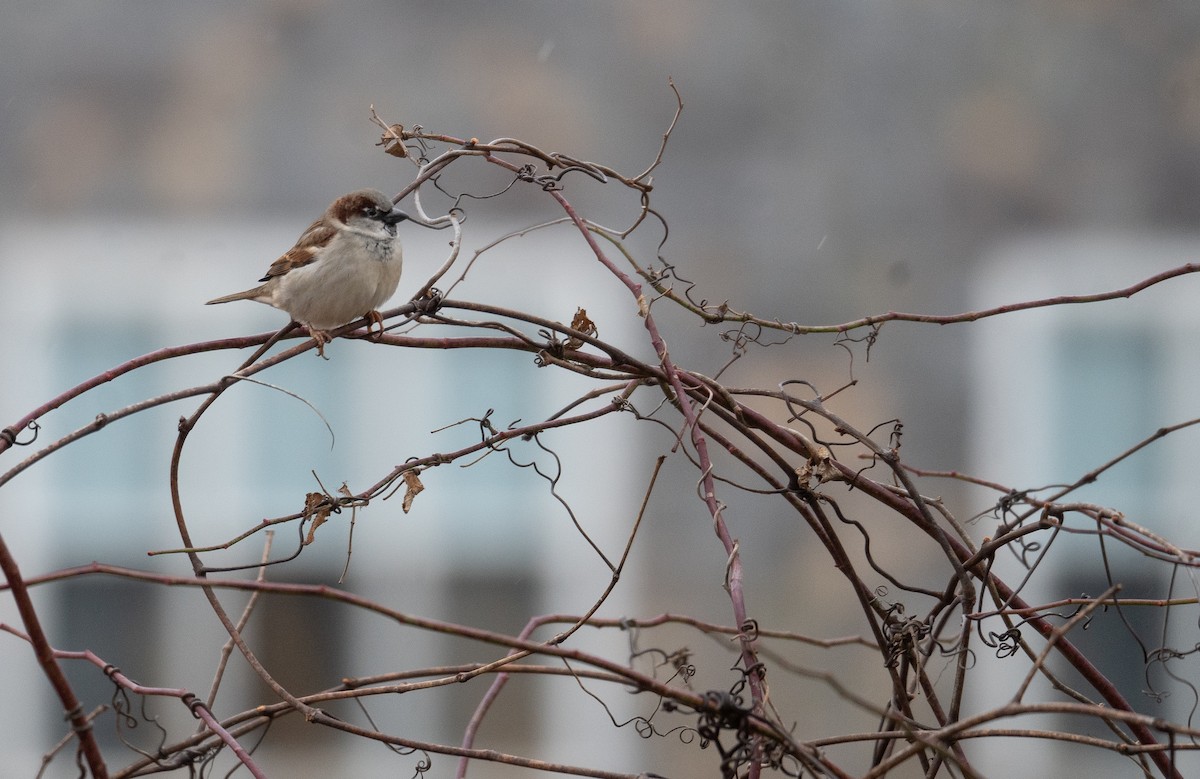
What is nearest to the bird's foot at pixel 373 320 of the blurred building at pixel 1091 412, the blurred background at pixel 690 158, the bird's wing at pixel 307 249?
the bird's wing at pixel 307 249

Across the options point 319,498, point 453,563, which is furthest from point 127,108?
point 319,498

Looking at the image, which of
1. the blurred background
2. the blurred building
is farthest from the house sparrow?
the blurred building

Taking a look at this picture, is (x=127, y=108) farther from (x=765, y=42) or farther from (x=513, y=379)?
(x=765, y=42)

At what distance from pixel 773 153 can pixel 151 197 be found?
224 centimetres

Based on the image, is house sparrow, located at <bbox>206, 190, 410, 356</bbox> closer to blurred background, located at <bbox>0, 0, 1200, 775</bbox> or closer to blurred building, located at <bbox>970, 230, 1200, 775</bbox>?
blurred background, located at <bbox>0, 0, 1200, 775</bbox>

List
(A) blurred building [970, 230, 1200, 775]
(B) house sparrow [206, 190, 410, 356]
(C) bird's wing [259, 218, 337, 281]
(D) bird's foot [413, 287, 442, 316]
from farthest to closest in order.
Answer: (A) blurred building [970, 230, 1200, 775], (C) bird's wing [259, 218, 337, 281], (B) house sparrow [206, 190, 410, 356], (D) bird's foot [413, 287, 442, 316]

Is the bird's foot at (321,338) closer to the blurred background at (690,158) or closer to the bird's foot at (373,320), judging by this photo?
the bird's foot at (373,320)

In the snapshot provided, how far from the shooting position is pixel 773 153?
4.18 metres

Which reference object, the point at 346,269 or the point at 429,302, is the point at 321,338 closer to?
the point at 429,302

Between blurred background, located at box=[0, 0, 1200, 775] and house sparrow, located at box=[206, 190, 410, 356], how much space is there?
2.32m

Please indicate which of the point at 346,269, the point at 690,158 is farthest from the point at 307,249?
the point at 690,158

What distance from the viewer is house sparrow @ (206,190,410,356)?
1.69 meters

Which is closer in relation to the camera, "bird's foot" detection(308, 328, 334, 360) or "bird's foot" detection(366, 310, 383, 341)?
"bird's foot" detection(366, 310, 383, 341)

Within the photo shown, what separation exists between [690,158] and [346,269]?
262cm
